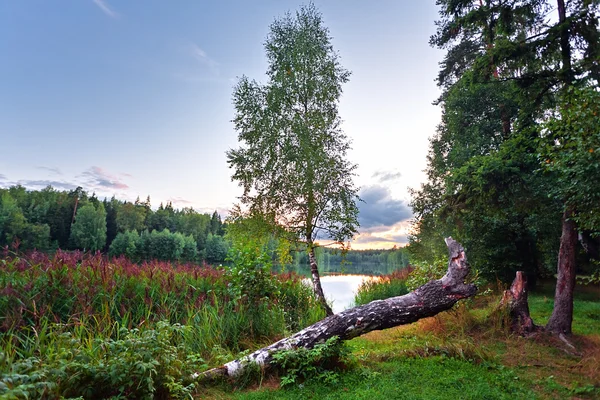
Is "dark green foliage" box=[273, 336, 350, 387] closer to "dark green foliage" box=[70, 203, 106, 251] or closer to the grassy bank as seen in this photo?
the grassy bank

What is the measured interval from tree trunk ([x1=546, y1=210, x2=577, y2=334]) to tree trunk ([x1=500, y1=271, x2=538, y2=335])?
1.35 feet

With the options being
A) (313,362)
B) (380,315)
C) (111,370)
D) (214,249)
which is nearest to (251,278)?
(313,362)

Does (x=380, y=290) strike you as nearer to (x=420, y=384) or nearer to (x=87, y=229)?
(x=420, y=384)

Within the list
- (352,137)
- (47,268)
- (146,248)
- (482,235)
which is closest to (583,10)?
(352,137)

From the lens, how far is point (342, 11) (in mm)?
10914

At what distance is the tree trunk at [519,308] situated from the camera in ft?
20.8

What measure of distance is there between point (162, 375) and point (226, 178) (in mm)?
7975

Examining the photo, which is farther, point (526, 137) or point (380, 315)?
point (526, 137)

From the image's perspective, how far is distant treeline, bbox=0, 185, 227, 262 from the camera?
3234 centimetres

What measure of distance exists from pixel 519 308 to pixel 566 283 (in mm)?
1027

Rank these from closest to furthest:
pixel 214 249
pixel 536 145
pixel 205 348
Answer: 1. pixel 205 348
2. pixel 536 145
3. pixel 214 249

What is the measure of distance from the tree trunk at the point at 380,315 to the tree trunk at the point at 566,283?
9.05 feet

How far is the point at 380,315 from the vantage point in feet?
15.9

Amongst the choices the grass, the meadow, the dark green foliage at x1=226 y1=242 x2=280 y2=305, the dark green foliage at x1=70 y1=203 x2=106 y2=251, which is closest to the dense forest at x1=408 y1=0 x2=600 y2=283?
the grass
